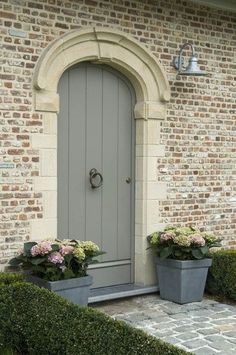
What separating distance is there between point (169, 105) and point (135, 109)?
493mm

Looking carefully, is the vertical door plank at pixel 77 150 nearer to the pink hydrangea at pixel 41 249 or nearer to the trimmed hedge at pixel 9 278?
the pink hydrangea at pixel 41 249

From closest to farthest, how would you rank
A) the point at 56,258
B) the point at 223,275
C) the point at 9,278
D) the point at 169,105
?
the point at 9,278, the point at 56,258, the point at 223,275, the point at 169,105

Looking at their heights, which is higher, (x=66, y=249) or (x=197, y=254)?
(x=66, y=249)

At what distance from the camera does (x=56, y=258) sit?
18.5ft

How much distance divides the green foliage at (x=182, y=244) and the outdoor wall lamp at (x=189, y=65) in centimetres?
Answer: 195

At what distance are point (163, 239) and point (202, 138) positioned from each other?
5.47 ft

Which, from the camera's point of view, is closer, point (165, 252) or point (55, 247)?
point (55, 247)

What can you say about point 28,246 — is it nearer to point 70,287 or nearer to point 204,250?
point 70,287

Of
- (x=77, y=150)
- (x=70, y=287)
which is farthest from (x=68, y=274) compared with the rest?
(x=77, y=150)

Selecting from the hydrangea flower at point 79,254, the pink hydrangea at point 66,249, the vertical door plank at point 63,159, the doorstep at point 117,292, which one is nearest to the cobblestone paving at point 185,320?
the doorstep at point 117,292

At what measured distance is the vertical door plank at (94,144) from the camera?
6832 mm

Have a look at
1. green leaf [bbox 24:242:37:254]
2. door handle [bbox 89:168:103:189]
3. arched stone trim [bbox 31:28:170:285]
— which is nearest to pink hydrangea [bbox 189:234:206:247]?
arched stone trim [bbox 31:28:170:285]

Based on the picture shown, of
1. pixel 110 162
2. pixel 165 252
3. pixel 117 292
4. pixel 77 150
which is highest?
pixel 77 150

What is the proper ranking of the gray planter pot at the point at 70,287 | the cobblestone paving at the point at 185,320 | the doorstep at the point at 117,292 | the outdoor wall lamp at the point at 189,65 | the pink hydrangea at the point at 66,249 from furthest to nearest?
the outdoor wall lamp at the point at 189,65 < the doorstep at the point at 117,292 < the pink hydrangea at the point at 66,249 < the gray planter pot at the point at 70,287 < the cobblestone paving at the point at 185,320
